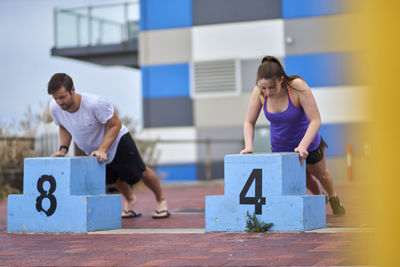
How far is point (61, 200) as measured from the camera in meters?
5.37

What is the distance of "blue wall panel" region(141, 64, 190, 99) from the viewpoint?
17.8m

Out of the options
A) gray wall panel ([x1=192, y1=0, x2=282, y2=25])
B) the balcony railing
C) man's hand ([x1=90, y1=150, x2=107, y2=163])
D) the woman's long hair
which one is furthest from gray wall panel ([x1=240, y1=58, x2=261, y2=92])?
the woman's long hair

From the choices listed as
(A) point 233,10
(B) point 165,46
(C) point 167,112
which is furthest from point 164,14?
(C) point 167,112

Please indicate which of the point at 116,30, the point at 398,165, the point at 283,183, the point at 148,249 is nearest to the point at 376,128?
the point at 398,165

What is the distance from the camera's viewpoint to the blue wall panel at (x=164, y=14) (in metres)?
17.6

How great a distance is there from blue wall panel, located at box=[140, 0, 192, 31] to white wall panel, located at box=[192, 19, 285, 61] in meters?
0.48

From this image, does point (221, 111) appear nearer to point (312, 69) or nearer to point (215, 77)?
point (215, 77)

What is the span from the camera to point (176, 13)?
17703 mm

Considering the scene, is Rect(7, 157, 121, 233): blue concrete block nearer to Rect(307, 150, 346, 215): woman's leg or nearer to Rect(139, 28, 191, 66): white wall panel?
Rect(307, 150, 346, 215): woman's leg

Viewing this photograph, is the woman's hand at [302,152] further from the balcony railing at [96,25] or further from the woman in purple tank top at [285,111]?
the balcony railing at [96,25]

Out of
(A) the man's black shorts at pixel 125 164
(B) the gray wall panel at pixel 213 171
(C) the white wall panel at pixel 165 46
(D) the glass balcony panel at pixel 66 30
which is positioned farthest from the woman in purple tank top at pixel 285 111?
(D) the glass balcony panel at pixel 66 30

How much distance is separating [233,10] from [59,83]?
40.3 feet

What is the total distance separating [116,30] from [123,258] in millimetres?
16422

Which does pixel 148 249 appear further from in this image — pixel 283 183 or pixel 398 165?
pixel 398 165
